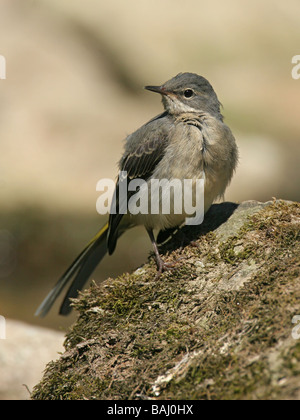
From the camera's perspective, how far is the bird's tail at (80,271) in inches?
248

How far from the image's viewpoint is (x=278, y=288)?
387 centimetres

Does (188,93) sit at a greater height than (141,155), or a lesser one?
greater

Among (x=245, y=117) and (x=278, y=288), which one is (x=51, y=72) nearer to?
(x=245, y=117)

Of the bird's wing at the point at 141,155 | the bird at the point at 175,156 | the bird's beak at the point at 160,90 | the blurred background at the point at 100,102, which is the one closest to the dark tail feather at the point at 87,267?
the bird at the point at 175,156

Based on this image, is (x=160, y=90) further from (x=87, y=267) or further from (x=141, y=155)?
(x=87, y=267)

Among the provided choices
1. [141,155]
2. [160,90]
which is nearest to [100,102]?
[160,90]

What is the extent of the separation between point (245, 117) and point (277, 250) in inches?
459

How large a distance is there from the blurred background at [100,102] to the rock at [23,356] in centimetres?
229

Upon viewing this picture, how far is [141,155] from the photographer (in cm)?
594

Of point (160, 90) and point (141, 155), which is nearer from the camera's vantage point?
point (141, 155)

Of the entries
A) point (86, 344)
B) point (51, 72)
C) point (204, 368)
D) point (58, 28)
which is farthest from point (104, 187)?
point (204, 368)

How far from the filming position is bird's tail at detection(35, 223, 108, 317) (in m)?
6.31

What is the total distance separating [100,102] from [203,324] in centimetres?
1142

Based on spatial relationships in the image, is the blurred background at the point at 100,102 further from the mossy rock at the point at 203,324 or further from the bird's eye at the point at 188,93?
the bird's eye at the point at 188,93
